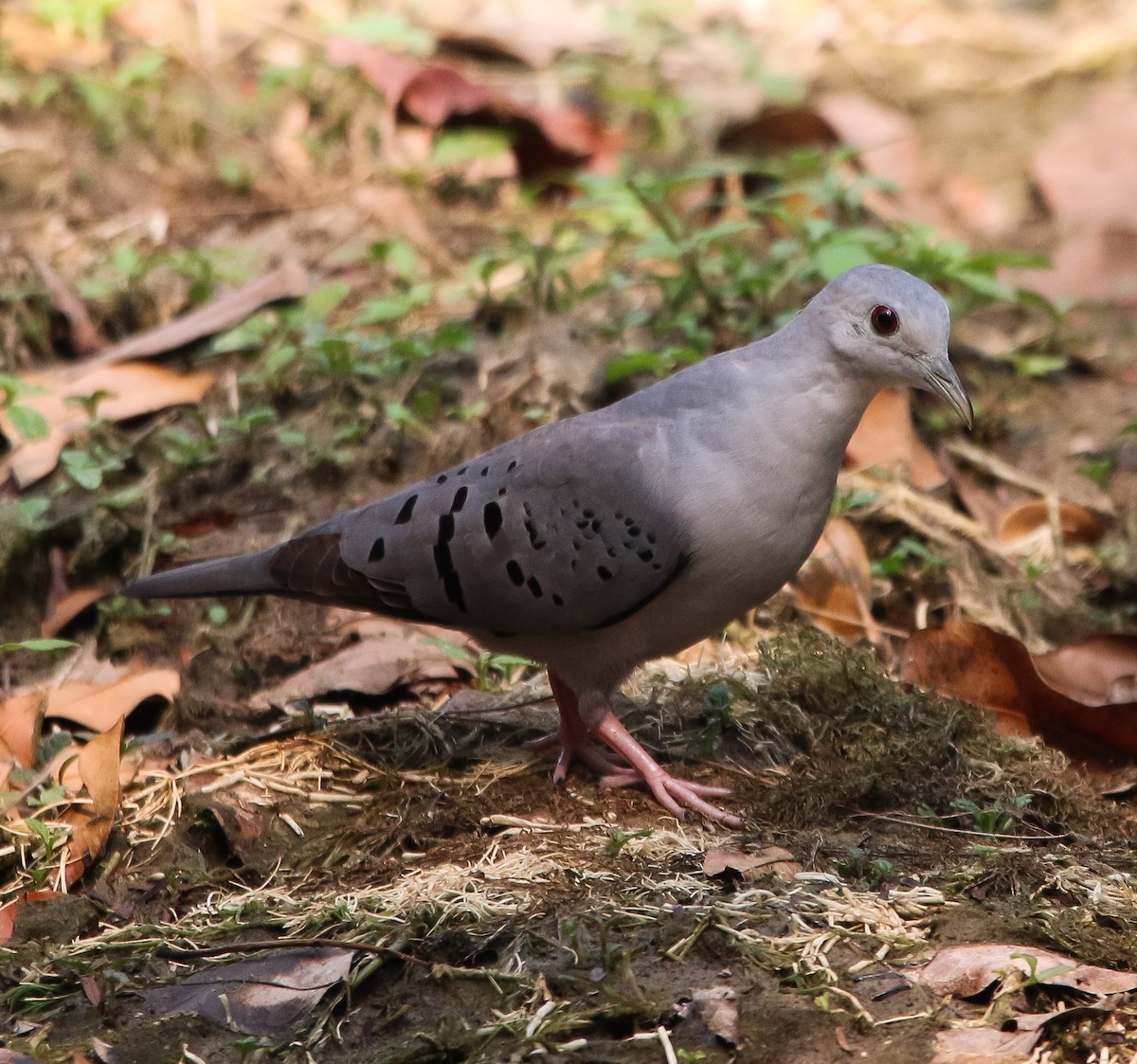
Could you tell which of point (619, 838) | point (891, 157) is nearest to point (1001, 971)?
point (619, 838)

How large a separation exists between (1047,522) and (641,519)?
88.8 inches

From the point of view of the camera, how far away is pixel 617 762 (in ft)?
13.0

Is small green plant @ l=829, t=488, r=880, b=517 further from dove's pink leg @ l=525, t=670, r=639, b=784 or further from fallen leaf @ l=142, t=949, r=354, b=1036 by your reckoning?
fallen leaf @ l=142, t=949, r=354, b=1036

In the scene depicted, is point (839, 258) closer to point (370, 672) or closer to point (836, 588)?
point (836, 588)

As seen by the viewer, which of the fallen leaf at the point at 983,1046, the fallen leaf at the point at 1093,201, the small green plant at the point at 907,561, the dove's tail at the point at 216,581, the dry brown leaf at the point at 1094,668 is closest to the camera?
the fallen leaf at the point at 983,1046

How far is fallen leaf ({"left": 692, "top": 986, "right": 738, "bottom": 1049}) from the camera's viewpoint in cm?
274

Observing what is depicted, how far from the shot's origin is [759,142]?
735 centimetres

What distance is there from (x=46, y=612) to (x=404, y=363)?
1.51m

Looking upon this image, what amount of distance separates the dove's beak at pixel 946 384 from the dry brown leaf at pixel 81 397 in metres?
2.92

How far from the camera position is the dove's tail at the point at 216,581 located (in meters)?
3.98

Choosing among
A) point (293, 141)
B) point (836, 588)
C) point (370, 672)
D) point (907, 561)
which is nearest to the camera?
point (370, 672)

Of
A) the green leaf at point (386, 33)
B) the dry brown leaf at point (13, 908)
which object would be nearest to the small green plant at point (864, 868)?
the dry brown leaf at point (13, 908)

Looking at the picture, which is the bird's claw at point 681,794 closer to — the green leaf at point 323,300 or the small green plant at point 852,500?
the small green plant at point 852,500

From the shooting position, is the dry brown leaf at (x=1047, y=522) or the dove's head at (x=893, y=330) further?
the dry brown leaf at (x=1047, y=522)
